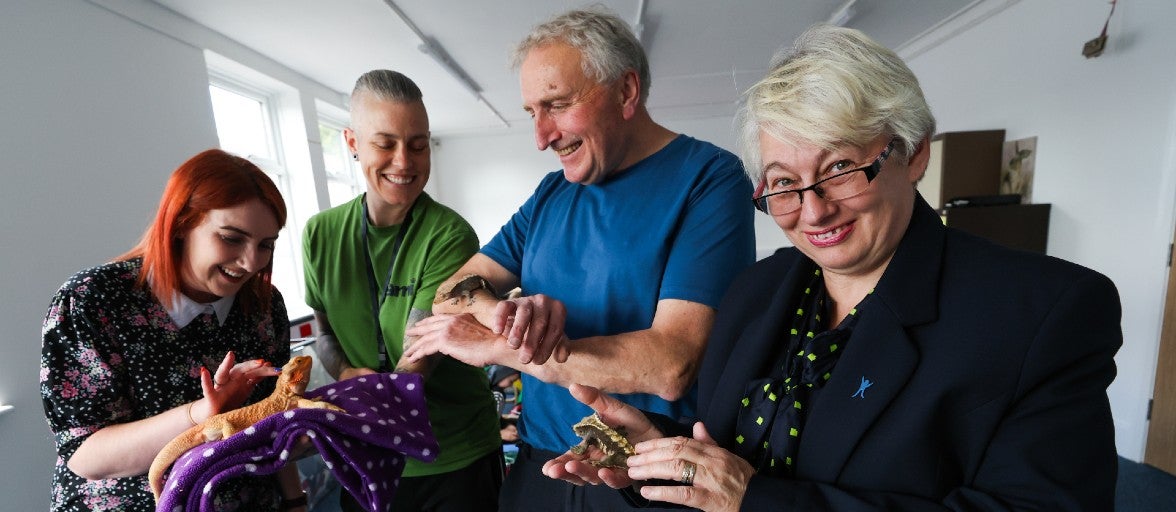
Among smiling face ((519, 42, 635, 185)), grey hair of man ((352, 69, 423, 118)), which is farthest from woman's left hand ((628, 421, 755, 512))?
grey hair of man ((352, 69, 423, 118))

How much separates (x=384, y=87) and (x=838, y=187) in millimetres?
1393

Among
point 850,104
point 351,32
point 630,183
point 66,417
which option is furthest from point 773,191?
point 351,32

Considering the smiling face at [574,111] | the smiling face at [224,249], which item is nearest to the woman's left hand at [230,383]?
the smiling face at [224,249]

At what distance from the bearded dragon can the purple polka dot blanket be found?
0.03m

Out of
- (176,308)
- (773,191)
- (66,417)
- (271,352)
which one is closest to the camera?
(773,191)

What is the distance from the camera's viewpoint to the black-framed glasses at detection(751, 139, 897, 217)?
83 centimetres

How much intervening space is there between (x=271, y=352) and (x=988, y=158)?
17.4 feet

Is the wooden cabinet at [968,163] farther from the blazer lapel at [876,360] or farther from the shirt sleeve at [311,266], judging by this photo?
the shirt sleeve at [311,266]

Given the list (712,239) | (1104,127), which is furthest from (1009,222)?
(712,239)

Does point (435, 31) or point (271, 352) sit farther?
point (435, 31)

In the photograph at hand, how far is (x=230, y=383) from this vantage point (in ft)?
3.80

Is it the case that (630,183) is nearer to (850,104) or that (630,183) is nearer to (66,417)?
(850,104)

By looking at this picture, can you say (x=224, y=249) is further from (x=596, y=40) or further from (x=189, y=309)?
(x=596, y=40)

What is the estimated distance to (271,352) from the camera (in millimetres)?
1513
